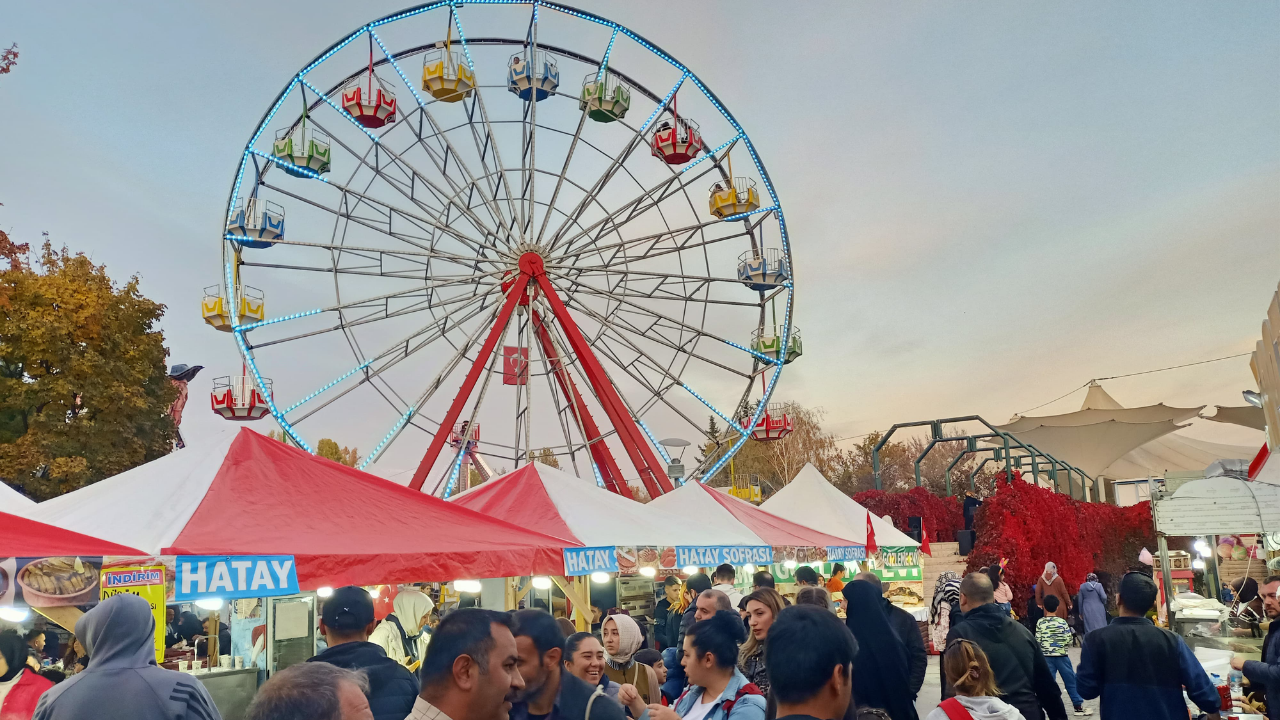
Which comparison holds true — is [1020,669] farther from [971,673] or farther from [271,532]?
[271,532]

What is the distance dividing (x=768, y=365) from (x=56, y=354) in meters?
18.0

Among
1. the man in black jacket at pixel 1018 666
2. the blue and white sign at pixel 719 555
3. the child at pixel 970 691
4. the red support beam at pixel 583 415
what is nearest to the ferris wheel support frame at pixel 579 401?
the red support beam at pixel 583 415

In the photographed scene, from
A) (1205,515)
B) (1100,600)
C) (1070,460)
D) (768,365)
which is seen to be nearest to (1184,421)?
(1070,460)

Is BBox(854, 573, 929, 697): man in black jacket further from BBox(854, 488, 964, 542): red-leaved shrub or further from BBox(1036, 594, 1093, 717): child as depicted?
BBox(854, 488, 964, 542): red-leaved shrub

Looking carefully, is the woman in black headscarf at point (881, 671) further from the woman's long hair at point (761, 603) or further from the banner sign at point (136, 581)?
the banner sign at point (136, 581)

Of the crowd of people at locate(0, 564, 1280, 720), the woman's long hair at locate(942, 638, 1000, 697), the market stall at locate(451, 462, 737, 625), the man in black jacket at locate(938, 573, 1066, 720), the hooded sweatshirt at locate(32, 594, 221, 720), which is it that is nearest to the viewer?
the crowd of people at locate(0, 564, 1280, 720)

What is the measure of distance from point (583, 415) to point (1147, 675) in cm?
1634

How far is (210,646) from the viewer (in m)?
9.28

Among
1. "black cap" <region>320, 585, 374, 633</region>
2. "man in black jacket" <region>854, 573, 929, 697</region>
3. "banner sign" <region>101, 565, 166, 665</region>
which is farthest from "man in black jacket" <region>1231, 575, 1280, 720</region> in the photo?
"banner sign" <region>101, 565, 166, 665</region>

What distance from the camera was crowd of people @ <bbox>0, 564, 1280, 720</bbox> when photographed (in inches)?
94.1

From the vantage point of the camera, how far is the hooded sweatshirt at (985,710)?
12.3ft

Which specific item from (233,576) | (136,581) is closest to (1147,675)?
(233,576)

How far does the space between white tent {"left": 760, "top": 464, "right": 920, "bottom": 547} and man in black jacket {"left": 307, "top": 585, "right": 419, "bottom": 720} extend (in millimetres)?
11517

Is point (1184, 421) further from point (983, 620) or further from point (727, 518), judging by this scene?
point (983, 620)
